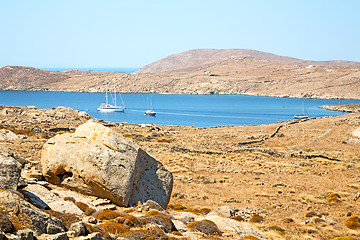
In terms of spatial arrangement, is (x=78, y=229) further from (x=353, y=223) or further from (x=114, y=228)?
(x=353, y=223)

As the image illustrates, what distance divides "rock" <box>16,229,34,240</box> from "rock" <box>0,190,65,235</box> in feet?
1.65

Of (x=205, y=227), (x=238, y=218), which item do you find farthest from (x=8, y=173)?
(x=238, y=218)

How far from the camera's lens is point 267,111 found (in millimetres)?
144500

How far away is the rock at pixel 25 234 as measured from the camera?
9.19 m

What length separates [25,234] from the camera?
30.4 ft

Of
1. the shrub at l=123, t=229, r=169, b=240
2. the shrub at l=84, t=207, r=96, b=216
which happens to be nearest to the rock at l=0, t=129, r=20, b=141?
the shrub at l=84, t=207, r=96, b=216

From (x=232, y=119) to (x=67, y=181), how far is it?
106 meters

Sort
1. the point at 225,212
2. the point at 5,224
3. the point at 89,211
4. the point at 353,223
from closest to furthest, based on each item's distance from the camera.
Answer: the point at 5,224, the point at 89,211, the point at 353,223, the point at 225,212

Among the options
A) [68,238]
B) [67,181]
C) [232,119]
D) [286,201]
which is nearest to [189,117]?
[232,119]

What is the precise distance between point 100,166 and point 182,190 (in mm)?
11004

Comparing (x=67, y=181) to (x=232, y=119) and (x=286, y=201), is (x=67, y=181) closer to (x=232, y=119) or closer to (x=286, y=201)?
(x=286, y=201)

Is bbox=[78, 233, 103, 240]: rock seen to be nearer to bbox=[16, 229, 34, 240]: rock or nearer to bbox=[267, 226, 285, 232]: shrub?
bbox=[16, 229, 34, 240]: rock

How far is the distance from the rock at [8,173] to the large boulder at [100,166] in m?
4.91

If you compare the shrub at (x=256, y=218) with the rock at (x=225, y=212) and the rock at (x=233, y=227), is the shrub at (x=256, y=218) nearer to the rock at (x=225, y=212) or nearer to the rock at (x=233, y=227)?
the rock at (x=225, y=212)
